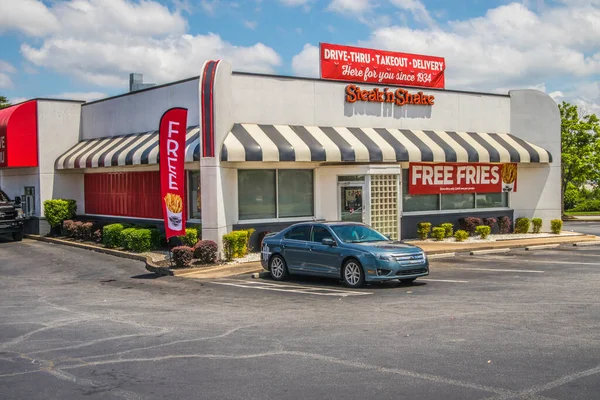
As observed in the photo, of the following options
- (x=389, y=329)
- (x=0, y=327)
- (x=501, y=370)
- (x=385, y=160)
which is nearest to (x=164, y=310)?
(x=0, y=327)

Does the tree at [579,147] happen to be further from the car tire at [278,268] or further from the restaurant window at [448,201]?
the car tire at [278,268]

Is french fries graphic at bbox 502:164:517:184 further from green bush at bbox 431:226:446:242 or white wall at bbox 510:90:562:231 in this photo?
green bush at bbox 431:226:446:242

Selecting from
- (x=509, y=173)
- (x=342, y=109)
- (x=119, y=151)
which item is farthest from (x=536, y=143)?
(x=119, y=151)

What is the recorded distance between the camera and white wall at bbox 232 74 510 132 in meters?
22.8

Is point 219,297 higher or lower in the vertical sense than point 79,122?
lower

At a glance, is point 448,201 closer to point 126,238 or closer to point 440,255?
point 440,255

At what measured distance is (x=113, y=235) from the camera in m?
24.3

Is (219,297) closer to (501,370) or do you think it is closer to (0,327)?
(0,327)

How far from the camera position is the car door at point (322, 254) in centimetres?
1579

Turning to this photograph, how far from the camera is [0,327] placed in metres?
11.4

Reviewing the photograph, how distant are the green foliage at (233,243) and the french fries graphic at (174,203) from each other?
66.5 inches

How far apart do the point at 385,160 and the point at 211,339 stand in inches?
590

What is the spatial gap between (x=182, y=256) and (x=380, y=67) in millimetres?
12098

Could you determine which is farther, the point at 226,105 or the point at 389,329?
the point at 226,105
